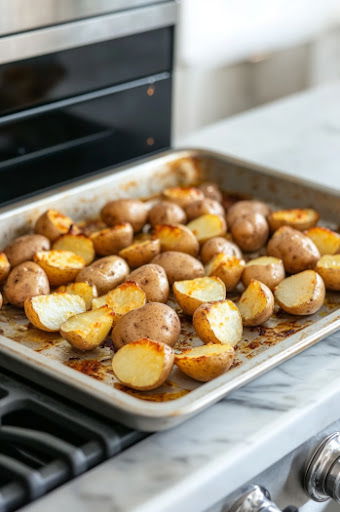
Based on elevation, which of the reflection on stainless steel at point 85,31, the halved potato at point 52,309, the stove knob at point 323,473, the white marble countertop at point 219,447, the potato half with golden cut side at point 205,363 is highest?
the reflection on stainless steel at point 85,31

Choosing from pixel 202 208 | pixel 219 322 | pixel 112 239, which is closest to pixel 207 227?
pixel 202 208

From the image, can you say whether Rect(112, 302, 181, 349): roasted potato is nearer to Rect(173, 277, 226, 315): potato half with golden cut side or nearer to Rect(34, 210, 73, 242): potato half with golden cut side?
Rect(173, 277, 226, 315): potato half with golden cut side

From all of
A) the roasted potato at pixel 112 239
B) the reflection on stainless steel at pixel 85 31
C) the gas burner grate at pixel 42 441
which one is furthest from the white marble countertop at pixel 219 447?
the reflection on stainless steel at pixel 85 31

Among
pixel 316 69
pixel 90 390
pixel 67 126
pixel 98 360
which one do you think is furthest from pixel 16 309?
pixel 316 69

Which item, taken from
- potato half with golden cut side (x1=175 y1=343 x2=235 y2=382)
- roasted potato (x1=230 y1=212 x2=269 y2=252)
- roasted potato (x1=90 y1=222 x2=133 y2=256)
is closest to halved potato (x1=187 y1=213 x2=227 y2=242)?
roasted potato (x1=230 y1=212 x2=269 y2=252)

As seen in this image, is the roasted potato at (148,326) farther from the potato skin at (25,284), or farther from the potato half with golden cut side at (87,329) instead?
the potato skin at (25,284)

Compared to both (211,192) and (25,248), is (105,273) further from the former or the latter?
(211,192)
